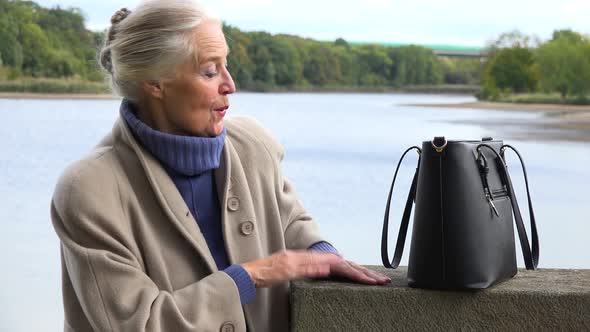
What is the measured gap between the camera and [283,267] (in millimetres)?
1526

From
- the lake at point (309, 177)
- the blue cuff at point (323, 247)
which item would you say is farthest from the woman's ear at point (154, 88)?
the lake at point (309, 177)

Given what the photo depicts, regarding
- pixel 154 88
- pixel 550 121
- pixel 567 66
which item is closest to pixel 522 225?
pixel 154 88

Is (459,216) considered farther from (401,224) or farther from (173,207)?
(173,207)

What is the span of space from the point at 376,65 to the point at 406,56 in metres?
0.36

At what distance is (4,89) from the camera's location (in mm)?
4777

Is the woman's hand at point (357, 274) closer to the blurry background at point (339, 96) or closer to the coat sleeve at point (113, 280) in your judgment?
the coat sleeve at point (113, 280)

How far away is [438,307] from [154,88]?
565 millimetres

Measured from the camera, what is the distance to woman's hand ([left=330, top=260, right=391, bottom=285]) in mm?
1604

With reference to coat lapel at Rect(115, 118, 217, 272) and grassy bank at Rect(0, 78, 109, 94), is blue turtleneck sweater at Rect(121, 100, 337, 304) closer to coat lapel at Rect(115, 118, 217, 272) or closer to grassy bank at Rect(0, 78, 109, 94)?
coat lapel at Rect(115, 118, 217, 272)

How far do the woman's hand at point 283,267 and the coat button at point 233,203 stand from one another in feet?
0.31

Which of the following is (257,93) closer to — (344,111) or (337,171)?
(337,171)

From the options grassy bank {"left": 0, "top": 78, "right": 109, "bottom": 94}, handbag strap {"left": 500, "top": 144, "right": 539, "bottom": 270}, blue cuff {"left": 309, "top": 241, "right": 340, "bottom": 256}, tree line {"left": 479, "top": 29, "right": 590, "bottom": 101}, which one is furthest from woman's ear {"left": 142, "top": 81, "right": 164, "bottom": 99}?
tree line {"left": 479, "top": 29, "right": 590, "bottom": 101}

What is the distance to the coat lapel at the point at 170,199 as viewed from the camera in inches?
59.3

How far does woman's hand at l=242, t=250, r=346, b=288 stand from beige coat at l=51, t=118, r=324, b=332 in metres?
0.05
